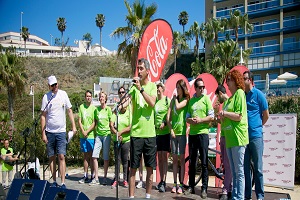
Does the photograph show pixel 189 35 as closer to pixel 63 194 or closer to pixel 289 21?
pixel 289 21

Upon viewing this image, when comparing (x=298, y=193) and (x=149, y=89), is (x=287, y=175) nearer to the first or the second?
(x=298, y=193)

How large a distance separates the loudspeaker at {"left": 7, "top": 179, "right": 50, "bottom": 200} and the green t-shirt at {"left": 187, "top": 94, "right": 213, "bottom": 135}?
2381 millimetres

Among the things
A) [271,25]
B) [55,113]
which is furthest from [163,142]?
[271,25]

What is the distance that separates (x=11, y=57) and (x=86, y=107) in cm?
2147

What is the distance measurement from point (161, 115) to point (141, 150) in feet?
4.42

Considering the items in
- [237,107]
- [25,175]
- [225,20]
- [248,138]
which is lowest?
[25,175]

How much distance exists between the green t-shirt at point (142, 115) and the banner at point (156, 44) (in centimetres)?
146

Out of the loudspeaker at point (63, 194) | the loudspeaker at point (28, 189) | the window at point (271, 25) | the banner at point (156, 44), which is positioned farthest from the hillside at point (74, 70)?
the loudspeaker at point (63, 194)

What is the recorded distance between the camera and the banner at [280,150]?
21.1 feet

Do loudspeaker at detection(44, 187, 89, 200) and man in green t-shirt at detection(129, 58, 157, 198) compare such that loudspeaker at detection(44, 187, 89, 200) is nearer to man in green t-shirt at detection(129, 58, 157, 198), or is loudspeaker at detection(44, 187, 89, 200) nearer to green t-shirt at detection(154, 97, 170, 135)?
man in green t-shirt at detection(129, 58, 157, 198)

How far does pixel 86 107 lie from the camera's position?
6.44m

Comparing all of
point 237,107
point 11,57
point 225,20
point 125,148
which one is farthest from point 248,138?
point 225,20

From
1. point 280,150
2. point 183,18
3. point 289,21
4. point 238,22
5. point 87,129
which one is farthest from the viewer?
point 183,18

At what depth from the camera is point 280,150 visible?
21.6 ft
